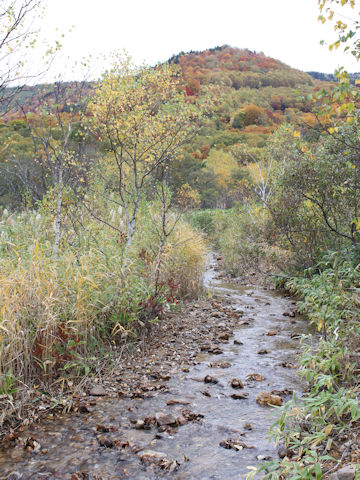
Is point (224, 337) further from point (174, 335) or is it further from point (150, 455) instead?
point (150, 455)

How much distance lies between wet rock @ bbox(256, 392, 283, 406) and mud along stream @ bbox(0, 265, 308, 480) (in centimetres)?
5

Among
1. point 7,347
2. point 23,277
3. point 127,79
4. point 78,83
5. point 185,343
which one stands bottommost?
point 185,343

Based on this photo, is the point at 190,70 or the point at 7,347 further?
the point at 190,70

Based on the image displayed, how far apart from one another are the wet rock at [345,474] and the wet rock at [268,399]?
149cm

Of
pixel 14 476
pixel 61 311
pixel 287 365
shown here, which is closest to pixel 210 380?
pixel 287 365

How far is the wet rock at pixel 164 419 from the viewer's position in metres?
3.33

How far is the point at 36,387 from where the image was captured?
3.63 m

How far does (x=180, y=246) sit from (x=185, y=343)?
2.63 metres

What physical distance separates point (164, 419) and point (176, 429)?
145mm

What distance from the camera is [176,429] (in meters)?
3.29

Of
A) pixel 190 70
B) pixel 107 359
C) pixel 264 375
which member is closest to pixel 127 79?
pixel 107 359

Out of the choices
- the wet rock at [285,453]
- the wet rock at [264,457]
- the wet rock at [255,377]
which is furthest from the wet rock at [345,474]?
the wet rock at [255,377]

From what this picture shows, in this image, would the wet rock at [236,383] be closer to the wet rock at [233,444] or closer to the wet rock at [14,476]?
the wet rock at [233,444]

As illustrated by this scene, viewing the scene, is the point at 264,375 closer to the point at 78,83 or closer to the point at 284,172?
the point at 284,172
